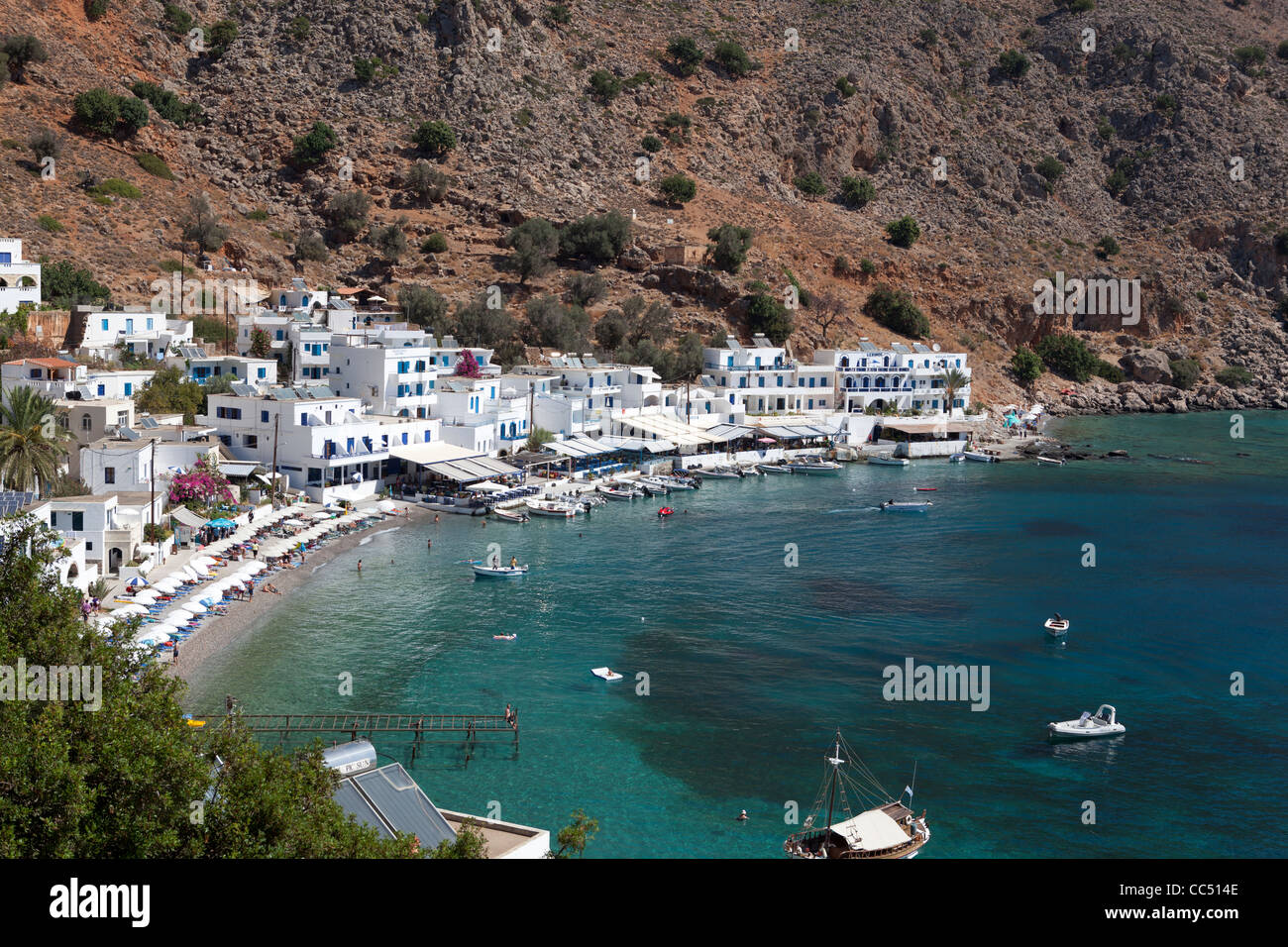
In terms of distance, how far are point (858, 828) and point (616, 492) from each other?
38.4 meters

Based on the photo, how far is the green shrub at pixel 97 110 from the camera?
84.5 meters

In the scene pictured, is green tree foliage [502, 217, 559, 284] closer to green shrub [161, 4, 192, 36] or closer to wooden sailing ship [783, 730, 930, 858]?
green shrub [161, 4, 192, 36]

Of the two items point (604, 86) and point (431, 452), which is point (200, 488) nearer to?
point (431, 452)

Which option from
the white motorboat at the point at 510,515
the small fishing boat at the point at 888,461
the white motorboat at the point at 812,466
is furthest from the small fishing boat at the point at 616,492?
the small fishing boat at the point at 888,461

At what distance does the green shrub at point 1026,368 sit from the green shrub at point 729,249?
82.0 feet

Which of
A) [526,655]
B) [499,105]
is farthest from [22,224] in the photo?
[526,655]

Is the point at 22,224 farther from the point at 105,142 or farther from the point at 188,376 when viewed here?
the point at 188,376

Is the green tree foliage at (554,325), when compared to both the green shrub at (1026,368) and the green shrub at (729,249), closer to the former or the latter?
the green shrub at (729,249)

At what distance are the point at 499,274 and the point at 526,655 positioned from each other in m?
57.6

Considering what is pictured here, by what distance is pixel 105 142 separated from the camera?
86062mm

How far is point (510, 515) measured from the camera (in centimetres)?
5403

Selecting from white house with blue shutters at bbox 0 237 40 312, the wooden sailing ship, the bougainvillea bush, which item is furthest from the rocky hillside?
the wooden sailing ship

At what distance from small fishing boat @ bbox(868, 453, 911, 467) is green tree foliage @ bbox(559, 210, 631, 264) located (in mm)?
27754

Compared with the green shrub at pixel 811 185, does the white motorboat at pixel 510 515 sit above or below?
below
